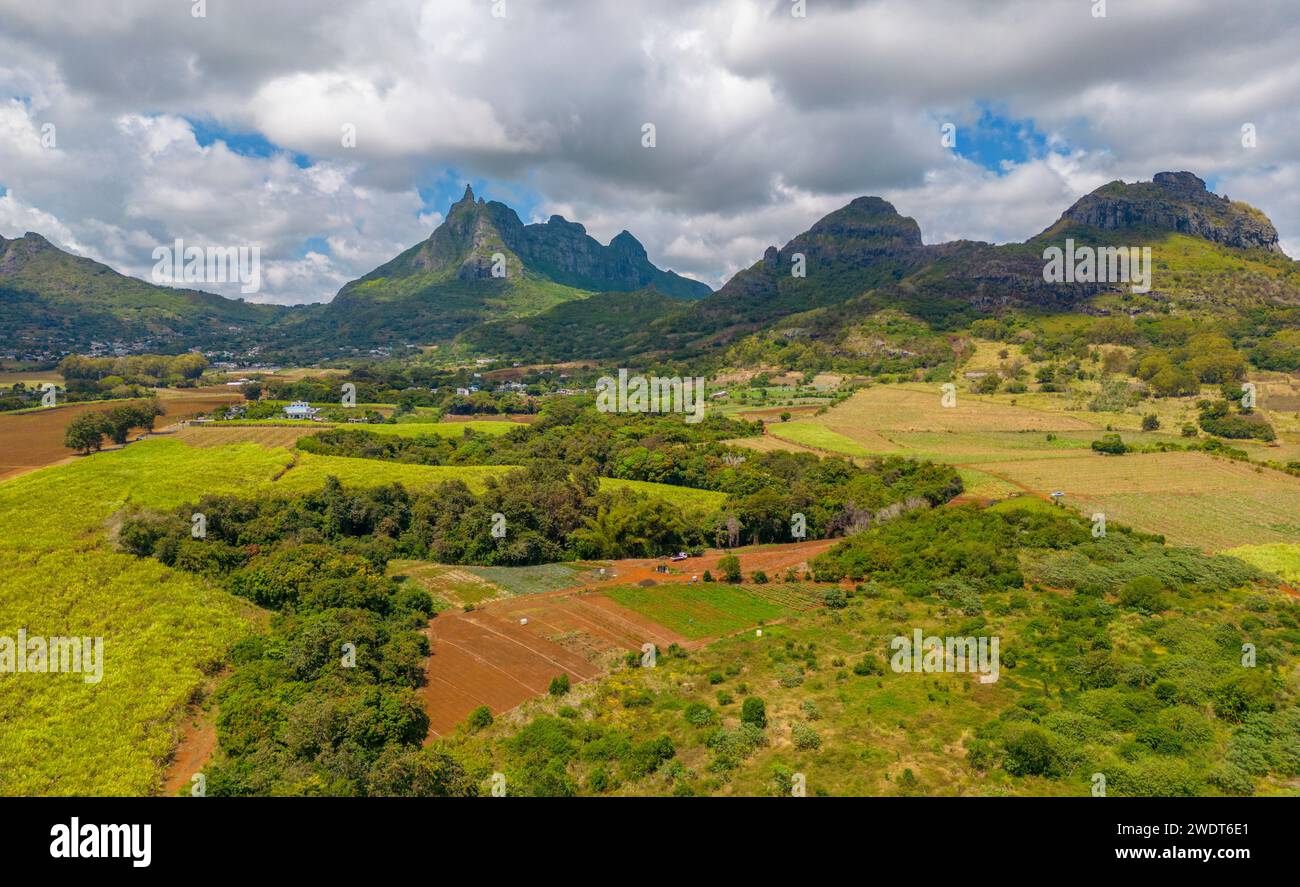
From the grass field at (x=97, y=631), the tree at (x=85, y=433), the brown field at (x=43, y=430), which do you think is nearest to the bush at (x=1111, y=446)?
the grass field at (x=97, y=631)

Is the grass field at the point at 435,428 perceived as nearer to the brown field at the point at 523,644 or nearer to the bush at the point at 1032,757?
the brown field at the point at 523,644

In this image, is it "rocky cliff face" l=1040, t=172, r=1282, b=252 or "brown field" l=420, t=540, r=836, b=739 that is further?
"rocky cliff face" l=1040, t=172, r=1282, b=252

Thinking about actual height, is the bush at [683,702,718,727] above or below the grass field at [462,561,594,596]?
below

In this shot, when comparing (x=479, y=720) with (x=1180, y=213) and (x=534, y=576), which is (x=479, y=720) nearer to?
(x=534, y=576)

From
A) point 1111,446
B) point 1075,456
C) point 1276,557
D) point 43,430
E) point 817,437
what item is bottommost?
point 1276,557

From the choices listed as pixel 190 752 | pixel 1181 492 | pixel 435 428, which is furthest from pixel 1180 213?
pixel 190 752

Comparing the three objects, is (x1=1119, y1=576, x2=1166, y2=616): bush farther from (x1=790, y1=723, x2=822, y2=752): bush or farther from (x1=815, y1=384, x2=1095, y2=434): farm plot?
(x1=815, y1=384, x2=1095, y2=434): farm plot

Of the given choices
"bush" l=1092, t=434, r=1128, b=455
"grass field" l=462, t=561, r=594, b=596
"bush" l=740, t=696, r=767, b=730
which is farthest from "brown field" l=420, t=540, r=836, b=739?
"bush" l=1092, t=434, r=1128, b=455
